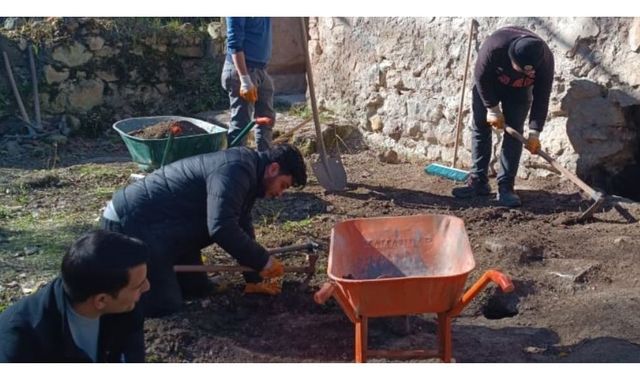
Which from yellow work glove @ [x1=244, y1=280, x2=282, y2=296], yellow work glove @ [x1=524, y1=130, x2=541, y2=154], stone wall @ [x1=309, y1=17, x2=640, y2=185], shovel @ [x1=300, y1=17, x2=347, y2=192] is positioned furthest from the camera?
shovel @ [x1=300, y1=17, x2=347, y2=192]

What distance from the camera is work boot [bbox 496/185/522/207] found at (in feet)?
20.1

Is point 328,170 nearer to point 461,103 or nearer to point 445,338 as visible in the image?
point 461,103

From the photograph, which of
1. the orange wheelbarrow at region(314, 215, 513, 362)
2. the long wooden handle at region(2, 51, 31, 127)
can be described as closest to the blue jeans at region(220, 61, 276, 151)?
the orange wheelbarrow at region(314, 215, 513, 362)

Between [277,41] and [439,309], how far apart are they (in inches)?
260

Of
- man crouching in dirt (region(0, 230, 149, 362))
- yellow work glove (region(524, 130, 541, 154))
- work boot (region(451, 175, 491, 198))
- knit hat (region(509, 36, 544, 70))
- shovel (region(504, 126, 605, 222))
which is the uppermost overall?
knit hat (region(509, 36, 544, 70))

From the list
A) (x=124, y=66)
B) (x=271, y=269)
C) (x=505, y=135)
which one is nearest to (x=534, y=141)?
(x=505, y=135)

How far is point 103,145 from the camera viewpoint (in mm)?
8953

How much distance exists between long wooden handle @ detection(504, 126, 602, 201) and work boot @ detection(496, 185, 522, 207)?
A: 330 mm

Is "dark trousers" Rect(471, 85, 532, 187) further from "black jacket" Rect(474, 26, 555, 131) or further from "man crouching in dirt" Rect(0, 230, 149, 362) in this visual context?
"man crouching in dirt" Rect(0, 230, 149, 362)

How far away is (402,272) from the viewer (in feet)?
13.9

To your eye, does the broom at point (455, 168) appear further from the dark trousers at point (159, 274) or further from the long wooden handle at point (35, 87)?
the long wooden handle at point (35, 87)

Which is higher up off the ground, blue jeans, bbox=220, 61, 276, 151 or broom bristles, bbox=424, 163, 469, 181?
blue jeans, bbox=220, 61, 276, 151

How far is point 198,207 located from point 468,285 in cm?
152
